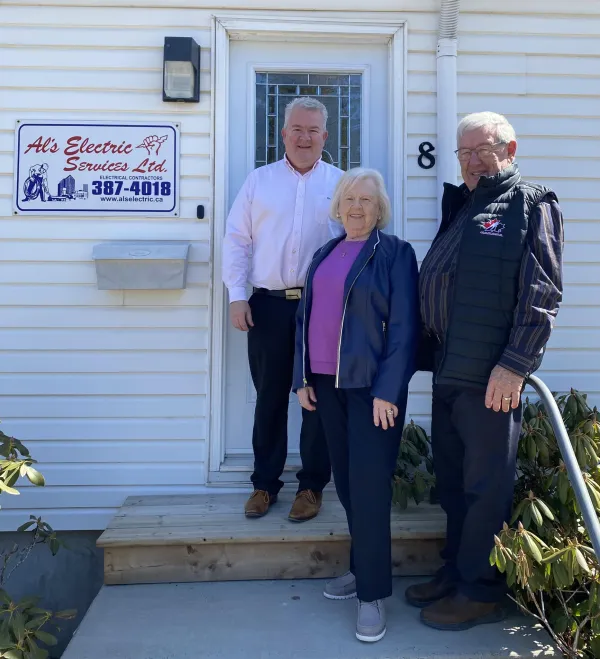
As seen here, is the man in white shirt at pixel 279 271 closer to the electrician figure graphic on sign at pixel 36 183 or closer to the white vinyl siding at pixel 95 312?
the white vinyl siding at pixel 95 312

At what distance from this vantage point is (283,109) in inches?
144

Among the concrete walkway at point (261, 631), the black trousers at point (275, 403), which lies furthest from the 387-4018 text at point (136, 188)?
the concrete walkway at point (261, 631)

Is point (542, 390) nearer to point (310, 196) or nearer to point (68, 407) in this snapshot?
point (310, 196)

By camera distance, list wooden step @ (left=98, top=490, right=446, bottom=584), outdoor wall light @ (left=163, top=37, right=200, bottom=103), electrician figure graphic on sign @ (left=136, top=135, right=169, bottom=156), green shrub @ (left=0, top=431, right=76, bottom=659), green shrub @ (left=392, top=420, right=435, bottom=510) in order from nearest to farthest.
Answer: green shrub @ (left=0, top=431, right=76, bottom=659) → wooden step @ (left=98, top=490, right=446, bottom=584) → green shrub @ (left=392, top=420, right=435, bottom=510) → outdoor wall light @ (left=163, top=37, right=200, bottom=103) → electrician figure graphic on sign @ (left=136, top=135, right=169, bottom=156)

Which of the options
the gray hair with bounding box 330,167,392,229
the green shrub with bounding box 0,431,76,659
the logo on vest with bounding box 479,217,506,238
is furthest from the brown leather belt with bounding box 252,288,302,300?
the green shrub with bounding box 0,431,76,659

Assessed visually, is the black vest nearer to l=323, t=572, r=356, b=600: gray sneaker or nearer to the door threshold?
l=323, t=572, r=356, b=600: gray sneaker

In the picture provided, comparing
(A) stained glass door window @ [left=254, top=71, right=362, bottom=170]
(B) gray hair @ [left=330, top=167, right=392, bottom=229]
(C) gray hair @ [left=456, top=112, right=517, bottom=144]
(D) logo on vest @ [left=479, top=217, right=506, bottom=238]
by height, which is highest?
(A) stained glass door window @ [left=254, top=71, right=362, bottom=170]

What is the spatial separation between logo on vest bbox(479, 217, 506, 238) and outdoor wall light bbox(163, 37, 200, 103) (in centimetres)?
183

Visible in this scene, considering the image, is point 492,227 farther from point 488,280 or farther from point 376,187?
point 376,187

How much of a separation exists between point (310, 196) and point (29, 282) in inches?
61.1

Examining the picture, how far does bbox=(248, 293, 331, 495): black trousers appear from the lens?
9.99 ft

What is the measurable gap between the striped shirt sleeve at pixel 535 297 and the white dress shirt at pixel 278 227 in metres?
1.07

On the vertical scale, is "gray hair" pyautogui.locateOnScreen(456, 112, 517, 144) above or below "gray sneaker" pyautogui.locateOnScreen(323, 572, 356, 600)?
above

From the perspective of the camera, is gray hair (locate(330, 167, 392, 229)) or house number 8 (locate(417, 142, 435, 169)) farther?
house number 8 (locate(417, 142, 435, 169))
